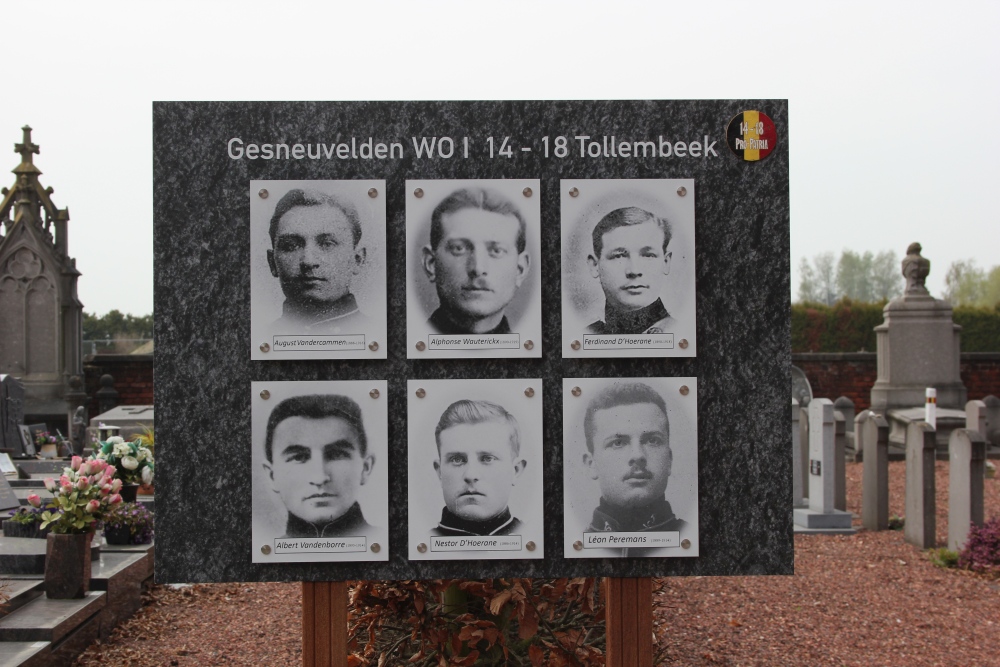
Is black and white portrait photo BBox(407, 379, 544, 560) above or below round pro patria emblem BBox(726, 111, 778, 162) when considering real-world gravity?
below

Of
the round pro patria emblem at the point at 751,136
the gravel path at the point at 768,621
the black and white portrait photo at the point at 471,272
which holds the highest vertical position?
the round pro patria emblem at the point at 751,136

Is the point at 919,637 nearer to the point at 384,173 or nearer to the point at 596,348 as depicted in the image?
the point at 596,348

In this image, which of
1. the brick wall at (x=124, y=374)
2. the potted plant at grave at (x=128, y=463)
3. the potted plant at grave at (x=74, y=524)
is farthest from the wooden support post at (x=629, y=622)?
the brick wall at (x=124, y=374)

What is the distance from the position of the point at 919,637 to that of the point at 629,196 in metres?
4.48

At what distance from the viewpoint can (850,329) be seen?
24.5 m

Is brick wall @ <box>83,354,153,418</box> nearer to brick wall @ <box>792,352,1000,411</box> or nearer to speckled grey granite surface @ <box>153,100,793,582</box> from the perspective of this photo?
brick wall @ <box>792,352,1000,411</box>

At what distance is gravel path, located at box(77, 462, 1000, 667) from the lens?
5344 mm

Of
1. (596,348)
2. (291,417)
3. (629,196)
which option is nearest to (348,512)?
(291,417)

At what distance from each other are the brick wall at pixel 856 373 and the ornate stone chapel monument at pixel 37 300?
1452 centimetres

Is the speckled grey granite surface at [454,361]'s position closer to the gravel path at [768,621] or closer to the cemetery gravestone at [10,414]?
the gravel path at [768,621]

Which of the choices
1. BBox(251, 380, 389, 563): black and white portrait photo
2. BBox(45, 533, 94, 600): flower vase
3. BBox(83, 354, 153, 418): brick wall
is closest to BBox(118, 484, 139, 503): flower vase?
BBox(45, 533, 94, 600): flower vase

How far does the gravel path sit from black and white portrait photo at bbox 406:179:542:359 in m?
2.98

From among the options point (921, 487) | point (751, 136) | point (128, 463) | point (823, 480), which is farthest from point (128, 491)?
point (921, 487)

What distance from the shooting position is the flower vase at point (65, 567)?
5492mm
